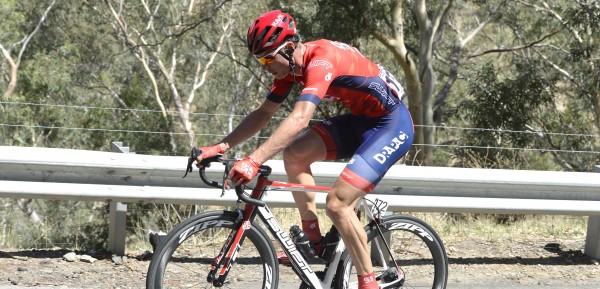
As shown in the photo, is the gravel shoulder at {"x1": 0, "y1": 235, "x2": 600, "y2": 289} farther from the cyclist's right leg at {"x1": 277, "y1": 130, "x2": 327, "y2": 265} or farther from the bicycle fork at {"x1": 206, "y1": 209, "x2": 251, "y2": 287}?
the bicycle fork at {"x1": 206, "y1": 209, "x2": 251, "y2": 287}

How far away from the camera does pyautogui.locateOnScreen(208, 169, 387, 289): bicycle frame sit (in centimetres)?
432

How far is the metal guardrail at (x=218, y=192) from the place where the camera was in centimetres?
546

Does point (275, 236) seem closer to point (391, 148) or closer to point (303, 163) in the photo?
point (303, 163)

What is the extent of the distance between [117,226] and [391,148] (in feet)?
7.18

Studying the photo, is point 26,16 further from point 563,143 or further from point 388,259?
point 388,259

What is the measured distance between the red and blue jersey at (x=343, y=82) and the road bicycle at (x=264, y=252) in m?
0.48

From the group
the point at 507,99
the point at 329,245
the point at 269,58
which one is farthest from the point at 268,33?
Result: the point at 507,99

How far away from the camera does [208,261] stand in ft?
16.7

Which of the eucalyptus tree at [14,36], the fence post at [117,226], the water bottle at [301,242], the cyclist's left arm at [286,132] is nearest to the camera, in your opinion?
the cyclist's left arm at [286,132]

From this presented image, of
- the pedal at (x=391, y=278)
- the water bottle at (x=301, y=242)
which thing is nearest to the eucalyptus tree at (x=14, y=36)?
the pedal at (x=391, y=278)

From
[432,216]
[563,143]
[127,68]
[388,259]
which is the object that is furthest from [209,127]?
[388,259]

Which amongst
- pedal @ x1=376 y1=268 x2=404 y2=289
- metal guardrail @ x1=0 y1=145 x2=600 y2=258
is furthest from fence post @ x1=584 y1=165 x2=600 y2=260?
pedal @ x1=376 y1=268 x2=404 y2=289

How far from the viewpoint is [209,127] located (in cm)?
2812

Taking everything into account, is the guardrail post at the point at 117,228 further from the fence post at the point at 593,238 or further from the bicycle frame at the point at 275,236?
the fence post at the point at 593,238
